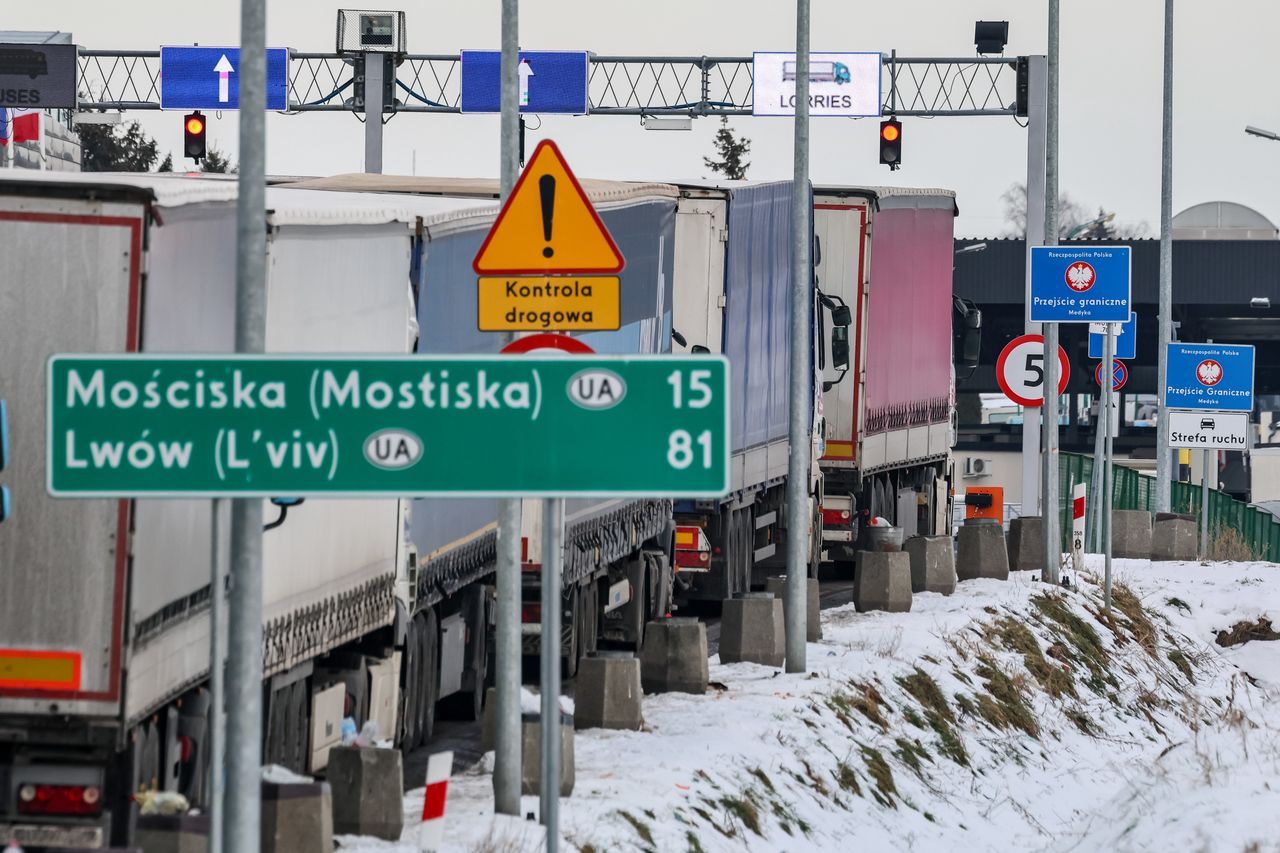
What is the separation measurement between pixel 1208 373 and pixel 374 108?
1442cm

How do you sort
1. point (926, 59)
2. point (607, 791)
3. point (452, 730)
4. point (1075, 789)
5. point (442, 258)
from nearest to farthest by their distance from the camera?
1. point (607, 791)
2. point (442, 258)
3. point (452, 730)
4. point (1075, 789)
5. point (926, 59)

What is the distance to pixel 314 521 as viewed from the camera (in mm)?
12391

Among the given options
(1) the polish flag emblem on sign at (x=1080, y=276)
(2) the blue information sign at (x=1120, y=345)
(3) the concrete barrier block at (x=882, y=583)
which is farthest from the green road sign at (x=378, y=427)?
(2) the blue information sign at (x=1120, y=345)

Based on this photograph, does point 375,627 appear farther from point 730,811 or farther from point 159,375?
point 159,375

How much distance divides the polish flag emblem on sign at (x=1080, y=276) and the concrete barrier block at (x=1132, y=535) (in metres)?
8.13

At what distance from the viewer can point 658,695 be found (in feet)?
55.3

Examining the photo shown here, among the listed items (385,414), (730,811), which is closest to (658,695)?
(730,811)

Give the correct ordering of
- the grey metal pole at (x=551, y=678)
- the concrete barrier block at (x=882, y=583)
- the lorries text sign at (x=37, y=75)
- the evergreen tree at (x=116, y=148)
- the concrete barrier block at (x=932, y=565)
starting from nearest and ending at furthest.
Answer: the grey metal pole at (x=551, y=678)
the concrete barrier block at (x=882, y=583)
the concrete barrier block at (x=932, y=565)
the lorries text sign at (x=37, y=75)
the evergreen tree at (x=116, y=148)

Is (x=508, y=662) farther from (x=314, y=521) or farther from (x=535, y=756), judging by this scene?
(x=314, y=521)

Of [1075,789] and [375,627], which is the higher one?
[375,627]

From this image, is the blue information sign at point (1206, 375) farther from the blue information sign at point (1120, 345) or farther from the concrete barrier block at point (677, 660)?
the concrete barrier block at point (677, 660)

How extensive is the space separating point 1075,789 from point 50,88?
3160 cm

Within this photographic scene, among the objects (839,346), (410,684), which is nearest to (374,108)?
(839,346)

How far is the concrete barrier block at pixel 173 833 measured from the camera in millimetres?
9703
